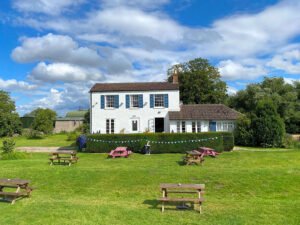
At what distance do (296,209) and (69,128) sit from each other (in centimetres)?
5988

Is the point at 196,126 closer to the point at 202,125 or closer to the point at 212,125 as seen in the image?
the point at 202,125

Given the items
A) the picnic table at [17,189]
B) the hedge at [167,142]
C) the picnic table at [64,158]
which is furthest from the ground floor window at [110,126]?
the picnic table at [17,189]

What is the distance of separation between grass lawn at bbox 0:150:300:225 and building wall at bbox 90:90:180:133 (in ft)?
51.9

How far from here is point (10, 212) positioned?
356 inches

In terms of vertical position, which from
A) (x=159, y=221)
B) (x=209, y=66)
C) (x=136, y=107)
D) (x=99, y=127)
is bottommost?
(x=159, y=221)

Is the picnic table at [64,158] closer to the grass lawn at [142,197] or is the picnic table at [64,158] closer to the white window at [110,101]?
the grass lawn at [142,197]

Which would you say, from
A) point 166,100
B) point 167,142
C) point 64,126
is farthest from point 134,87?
point 64,126

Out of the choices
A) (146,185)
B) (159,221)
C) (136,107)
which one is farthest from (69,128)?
(159,221)

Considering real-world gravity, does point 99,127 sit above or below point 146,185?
above

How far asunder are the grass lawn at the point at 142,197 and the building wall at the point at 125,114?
1582 centimetres

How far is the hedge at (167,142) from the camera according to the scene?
24266 mm

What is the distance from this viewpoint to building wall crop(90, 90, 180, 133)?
106 ft

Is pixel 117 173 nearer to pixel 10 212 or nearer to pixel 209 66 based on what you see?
pixel 10 212

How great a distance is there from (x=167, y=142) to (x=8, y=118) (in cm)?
4002
